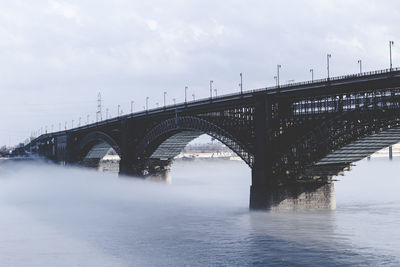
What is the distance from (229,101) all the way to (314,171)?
1661cm

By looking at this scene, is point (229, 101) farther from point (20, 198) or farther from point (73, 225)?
point (20, 198)

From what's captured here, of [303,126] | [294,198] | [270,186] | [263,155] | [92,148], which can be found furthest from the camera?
[92,148]

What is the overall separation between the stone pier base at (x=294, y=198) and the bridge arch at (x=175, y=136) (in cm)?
736

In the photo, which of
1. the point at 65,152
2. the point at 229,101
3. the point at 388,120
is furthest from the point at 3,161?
the point at 388,120

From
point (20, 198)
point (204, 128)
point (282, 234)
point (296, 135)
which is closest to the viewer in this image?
point (282, 234)

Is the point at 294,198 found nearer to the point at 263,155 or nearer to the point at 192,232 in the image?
the point at 263,155

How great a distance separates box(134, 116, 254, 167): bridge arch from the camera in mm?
84269

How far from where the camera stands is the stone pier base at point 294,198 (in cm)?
6969

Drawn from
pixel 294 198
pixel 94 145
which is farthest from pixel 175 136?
pixel 94 145

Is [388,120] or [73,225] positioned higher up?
[388,120]

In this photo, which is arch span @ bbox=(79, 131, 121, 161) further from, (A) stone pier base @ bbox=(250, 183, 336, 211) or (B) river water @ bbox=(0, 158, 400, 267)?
(A) stone pier base @ bbox=(250, 183, 336, 211)

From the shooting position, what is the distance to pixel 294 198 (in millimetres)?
70312

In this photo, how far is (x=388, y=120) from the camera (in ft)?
189

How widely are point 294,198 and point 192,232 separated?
1705 cm
